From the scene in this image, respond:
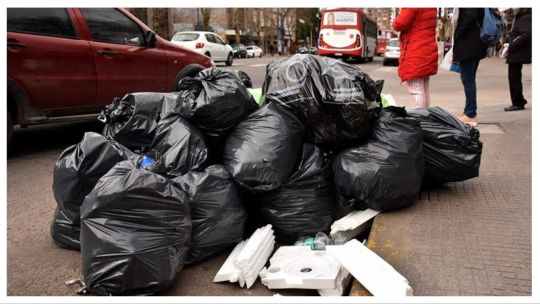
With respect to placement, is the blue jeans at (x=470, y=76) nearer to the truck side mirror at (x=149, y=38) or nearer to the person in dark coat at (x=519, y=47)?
the person in dark coat at (x=519, y=47)

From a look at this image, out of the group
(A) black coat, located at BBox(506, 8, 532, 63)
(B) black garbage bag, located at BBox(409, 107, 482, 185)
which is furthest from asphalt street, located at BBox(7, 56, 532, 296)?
(B) black garbage bag, located at BBox(409, 107, 482, 185)

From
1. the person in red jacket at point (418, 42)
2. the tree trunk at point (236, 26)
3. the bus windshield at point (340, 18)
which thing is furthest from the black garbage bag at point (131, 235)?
the tree trunk at point (236, 26)

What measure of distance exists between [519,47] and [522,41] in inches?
3.1

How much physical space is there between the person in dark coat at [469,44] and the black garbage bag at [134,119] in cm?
334

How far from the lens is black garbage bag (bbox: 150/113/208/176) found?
2740mm

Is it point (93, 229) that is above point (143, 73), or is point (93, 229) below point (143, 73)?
below

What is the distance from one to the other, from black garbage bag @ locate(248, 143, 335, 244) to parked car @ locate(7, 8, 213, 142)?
283 centimetres

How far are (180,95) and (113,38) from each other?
8.53 feet

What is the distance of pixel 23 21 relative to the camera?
4.50 m

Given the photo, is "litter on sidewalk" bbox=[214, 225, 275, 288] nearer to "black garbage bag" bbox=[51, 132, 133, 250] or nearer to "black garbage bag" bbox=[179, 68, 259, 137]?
"black garbage bag" bbox=[179, 68, 259, 137]

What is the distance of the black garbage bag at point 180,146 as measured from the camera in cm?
274

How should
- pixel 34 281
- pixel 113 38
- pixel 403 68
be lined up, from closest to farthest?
pixel 34 281 → pixel 403 68 → pixel 113 38

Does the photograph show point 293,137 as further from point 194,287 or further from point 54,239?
point 54,239
